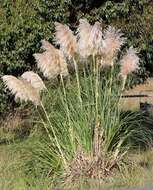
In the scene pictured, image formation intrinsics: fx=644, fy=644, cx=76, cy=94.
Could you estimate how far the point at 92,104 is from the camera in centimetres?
1013

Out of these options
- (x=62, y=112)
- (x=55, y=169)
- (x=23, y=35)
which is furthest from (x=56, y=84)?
(x=23, y=35)

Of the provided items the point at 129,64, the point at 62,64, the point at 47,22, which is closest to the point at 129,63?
the point at 129,64

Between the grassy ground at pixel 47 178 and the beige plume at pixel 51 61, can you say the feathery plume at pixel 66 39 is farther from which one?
the grassy ground at pixel 47 178

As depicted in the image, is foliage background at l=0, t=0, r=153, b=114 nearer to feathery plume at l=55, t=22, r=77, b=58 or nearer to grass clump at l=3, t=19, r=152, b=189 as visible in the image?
grass clump at l=3, t=19, r=152, b=189

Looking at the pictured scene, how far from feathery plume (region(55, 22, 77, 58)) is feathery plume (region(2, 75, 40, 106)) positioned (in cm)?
82

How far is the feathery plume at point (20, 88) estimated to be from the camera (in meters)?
9.76

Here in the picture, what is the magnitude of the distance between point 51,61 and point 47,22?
456 cm

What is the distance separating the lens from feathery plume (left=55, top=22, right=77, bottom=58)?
10.0 m

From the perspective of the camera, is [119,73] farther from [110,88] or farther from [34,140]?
[34,140]

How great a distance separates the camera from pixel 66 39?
10039mm

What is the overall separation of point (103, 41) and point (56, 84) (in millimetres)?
1236

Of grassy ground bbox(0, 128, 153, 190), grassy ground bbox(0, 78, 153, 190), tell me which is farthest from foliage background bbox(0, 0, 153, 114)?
grassy ground bbox(0, 128, 153, 190)

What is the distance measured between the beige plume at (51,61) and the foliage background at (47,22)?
13.6 feet

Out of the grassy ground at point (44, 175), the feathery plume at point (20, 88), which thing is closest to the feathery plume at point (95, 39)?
the feathery plume at point (20, 88)
